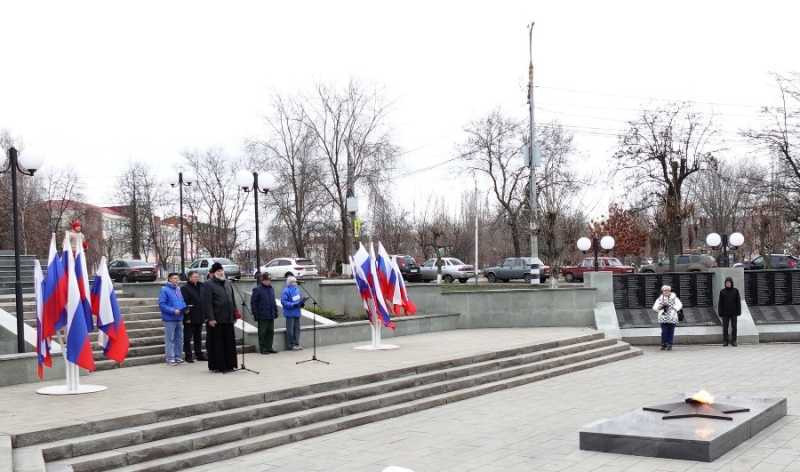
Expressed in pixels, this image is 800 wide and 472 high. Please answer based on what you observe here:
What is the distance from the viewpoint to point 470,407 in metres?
11.8

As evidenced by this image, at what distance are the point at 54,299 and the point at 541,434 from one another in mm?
6830

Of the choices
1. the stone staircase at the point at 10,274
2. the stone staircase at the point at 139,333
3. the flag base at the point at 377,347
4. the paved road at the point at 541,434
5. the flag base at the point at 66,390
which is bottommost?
the paved road at the point at 541,434

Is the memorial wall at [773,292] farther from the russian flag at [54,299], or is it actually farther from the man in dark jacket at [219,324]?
the russian flag at [54,299]

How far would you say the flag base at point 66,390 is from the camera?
34.2 ft

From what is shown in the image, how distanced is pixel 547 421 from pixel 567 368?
212 inches

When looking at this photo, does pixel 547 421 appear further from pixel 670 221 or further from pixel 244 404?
pixel 670 221

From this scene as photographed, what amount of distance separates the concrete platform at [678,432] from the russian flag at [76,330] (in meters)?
6.62

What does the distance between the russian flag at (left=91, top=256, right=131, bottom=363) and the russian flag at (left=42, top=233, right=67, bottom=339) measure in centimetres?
47

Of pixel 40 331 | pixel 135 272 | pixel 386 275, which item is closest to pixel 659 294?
pixel 386 275

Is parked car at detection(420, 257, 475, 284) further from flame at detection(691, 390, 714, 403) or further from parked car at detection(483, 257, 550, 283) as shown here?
flame at detection(691, 390, 714, 403)

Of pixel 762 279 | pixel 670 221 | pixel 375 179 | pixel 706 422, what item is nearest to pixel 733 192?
pixel 670 221

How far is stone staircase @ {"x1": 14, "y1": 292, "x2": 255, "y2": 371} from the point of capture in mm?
13547

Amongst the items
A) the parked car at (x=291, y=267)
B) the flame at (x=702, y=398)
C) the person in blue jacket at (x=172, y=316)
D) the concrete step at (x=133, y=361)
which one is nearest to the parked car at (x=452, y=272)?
the parked car at (x=291, y=267)

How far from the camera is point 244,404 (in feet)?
32.4
